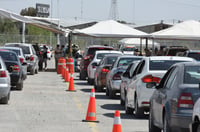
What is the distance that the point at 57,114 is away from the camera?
1755cm

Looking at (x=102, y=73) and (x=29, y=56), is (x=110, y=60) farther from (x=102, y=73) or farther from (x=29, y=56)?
(x=29, y=56)

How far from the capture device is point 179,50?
41.0 metres

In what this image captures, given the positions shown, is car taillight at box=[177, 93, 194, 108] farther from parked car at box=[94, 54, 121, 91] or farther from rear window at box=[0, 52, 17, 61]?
rear window at box=[0, 52, 17, 61]

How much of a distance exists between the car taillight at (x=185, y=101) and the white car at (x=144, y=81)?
5729mm

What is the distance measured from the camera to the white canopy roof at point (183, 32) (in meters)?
44.9

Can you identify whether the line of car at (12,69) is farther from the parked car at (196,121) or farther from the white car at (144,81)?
the parked car at (196,121)

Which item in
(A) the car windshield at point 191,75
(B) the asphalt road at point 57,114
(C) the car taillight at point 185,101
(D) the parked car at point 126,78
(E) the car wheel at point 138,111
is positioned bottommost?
(B) the asphalt road at point 57,114

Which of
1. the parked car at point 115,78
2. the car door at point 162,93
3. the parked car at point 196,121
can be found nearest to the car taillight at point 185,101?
the car door at point 162,93

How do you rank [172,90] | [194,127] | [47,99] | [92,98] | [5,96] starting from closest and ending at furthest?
[194,127] < [172,90] < [92,98] < [5,96] < [47,99]

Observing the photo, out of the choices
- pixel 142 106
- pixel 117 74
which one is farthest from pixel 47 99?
pixel 142 106

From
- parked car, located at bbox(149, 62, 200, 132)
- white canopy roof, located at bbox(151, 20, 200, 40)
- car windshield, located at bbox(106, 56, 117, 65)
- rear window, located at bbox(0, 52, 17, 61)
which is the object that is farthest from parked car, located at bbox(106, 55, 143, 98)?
white canopy roof, located at bbox(151, 20, 200, 40)

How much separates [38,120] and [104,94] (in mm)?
9941

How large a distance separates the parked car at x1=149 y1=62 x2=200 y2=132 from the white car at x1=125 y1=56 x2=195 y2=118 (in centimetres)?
377

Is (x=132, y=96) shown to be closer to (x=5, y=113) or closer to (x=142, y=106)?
(x=142, y=106)
